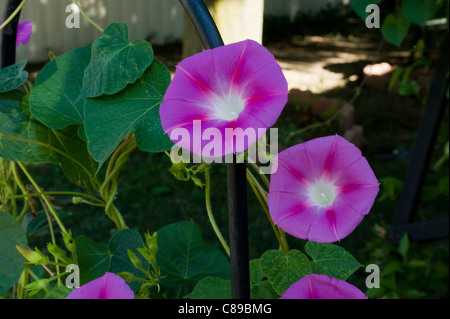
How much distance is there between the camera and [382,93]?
4.24m

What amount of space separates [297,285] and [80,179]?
1.06 feet

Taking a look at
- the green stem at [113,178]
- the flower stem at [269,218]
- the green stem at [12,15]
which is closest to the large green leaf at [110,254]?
the green stem at [113,178]

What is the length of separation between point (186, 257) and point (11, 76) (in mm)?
320

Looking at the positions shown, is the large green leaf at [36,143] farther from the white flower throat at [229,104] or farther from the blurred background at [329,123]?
the white flower throat at [229,104]

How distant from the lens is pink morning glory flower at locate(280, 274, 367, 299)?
0.46 metres

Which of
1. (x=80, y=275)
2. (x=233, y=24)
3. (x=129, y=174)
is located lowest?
(x=129, y=174)

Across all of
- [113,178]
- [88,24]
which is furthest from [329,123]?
[88,24]

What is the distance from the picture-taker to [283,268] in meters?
0.54

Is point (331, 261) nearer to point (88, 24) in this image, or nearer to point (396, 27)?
point (396, 27)

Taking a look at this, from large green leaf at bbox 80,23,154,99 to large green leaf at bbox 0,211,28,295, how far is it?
0.16 metres

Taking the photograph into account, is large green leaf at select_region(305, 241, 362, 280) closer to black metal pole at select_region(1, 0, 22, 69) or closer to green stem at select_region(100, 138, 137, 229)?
green stem at select_region(100, 138, 137, 229)
